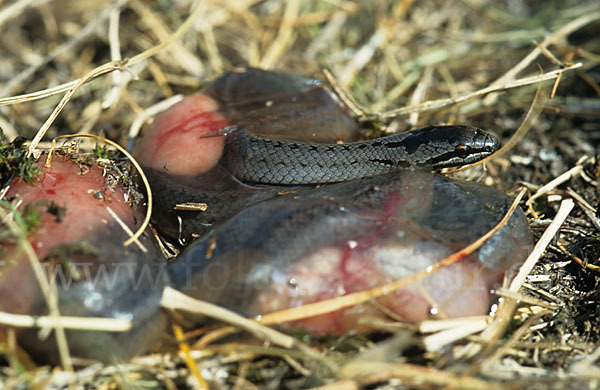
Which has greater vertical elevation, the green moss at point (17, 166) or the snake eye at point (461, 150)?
the green moss at point (17, 166)

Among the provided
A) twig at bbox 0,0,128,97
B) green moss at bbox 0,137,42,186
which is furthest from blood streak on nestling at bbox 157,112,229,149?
twig at bbox 0,0,128,97

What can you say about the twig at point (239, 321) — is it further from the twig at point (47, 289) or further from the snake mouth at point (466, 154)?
the snake mouth at point (466, 154)

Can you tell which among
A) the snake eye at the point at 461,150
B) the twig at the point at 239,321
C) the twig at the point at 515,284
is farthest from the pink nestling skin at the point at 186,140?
the twig at the point at 515,284

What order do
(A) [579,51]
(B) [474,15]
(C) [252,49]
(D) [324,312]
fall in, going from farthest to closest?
(B) [474,15], (C) [252,49], (A) [579,51], (D) [324,312]

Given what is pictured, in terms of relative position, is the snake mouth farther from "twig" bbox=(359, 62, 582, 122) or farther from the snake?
"twig" bbox=(359, 62, 582, 122)

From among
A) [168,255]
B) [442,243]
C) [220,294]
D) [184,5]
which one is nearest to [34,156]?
[168,255]

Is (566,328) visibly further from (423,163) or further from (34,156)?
(34,156)

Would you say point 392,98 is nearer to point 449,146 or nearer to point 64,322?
point 449,146
